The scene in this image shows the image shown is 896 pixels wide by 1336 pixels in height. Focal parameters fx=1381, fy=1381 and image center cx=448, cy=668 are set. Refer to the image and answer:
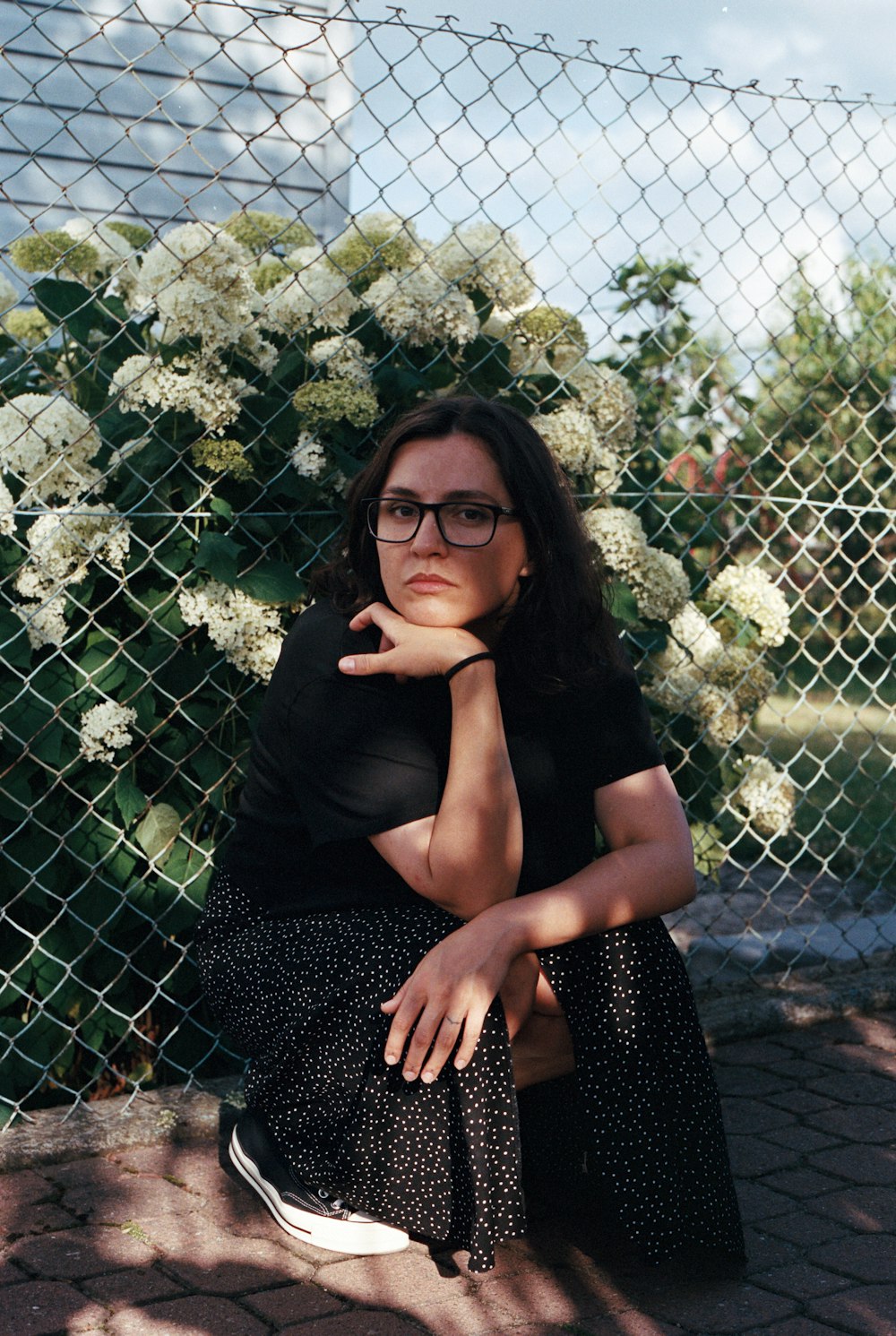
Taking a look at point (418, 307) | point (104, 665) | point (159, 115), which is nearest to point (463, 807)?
point (104, 665)

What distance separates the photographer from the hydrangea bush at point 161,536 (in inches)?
108

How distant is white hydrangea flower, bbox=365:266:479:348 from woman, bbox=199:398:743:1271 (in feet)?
2.05

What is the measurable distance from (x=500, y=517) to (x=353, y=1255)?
4.18 ft

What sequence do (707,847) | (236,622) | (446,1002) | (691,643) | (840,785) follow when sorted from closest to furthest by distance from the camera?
(446,1002)
(236,622)
(691,643)
(707,847)
(840,785)

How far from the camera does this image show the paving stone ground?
2.11 m

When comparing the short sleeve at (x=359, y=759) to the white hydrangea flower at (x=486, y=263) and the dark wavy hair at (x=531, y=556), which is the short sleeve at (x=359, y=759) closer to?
the dark wavy hair at (x=531, y=556)

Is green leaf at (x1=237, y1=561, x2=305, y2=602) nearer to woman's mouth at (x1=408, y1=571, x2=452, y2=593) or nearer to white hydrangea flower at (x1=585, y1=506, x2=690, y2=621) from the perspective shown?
woman's mouth at (x1=408, y1=571, x2=452, y2=593)

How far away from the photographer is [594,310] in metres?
3.29

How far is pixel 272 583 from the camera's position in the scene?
9.33 ft

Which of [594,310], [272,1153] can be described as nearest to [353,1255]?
[272,1153]

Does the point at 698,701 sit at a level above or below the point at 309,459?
below

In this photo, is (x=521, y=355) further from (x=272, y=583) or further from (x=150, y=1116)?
(x=150, y=1116)

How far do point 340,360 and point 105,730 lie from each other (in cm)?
93

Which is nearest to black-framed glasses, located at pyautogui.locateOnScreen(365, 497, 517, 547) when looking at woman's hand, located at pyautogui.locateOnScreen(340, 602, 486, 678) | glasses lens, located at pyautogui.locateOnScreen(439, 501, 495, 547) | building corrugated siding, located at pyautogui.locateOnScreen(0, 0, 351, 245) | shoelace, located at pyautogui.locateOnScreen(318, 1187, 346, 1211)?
glasses lens, located at pyautogui.locateOnScreen(439, 501, 495, 547)
